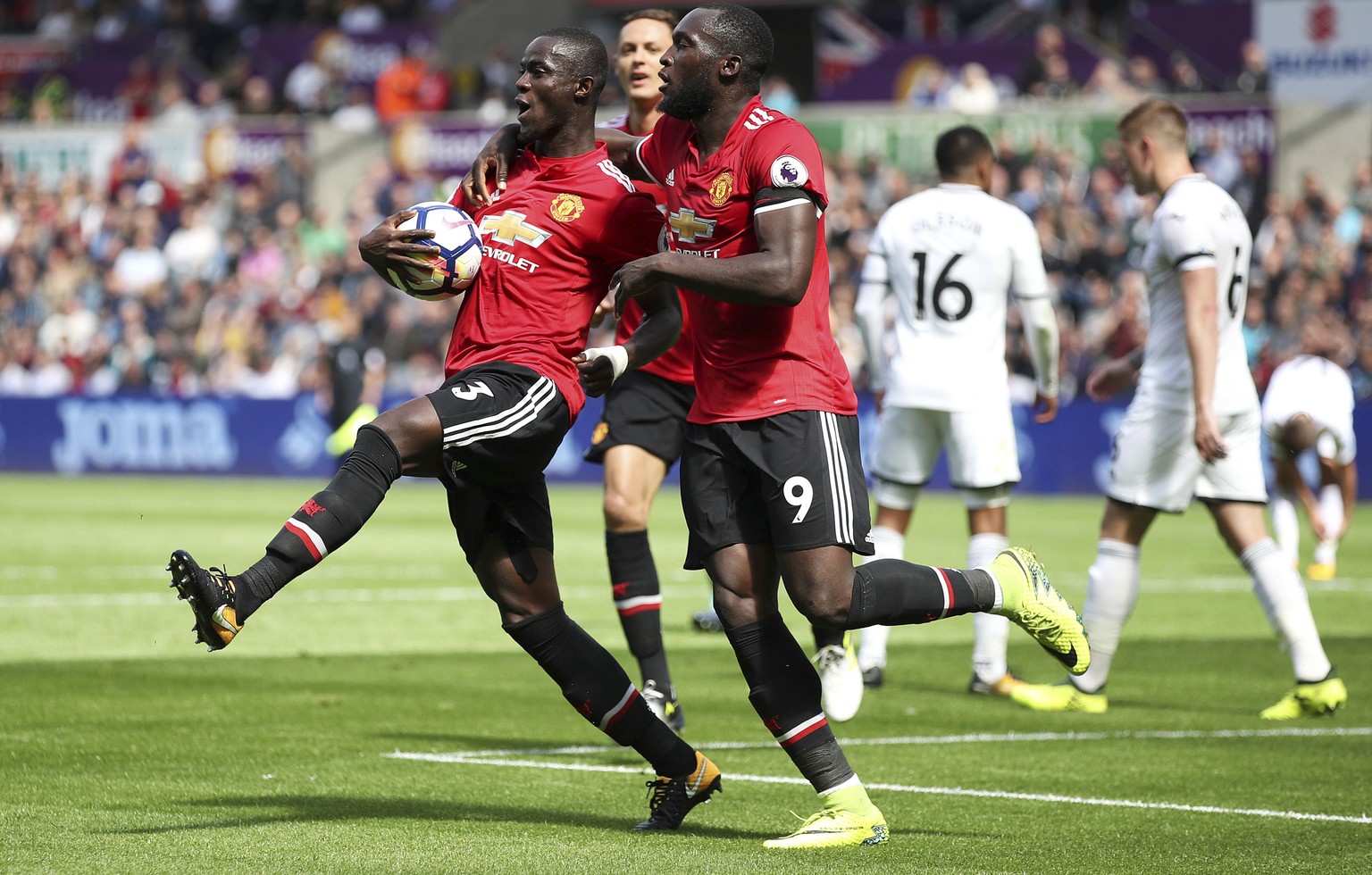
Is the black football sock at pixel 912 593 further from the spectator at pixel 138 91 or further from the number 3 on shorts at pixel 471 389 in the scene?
the spectator at pixel 138 91

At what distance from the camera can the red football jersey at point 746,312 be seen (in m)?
5.39

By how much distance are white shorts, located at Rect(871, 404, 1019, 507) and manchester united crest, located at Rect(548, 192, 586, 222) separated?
131 inches

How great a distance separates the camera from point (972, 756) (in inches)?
279

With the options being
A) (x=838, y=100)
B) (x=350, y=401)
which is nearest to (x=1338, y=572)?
(x=350, y=401)

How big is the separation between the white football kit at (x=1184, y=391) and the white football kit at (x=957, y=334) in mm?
690

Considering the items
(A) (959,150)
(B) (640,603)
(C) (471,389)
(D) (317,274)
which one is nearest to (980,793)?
(B) (640,603)

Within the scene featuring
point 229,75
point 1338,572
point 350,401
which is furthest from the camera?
point 229,75

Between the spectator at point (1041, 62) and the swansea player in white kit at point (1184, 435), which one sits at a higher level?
the spectator at point (1041, 62)

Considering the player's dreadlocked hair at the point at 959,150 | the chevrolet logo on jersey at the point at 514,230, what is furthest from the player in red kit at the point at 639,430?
the chevrolet logo on jersey at the point at 514,230

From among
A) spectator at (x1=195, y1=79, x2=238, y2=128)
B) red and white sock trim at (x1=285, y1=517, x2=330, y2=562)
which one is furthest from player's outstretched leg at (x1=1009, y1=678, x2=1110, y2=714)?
spectator at (x1=195, y1=79, x2=238, y2=128)

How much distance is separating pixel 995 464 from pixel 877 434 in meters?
0.74

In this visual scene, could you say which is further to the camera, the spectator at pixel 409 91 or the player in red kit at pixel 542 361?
the spectator at pixel 409 91

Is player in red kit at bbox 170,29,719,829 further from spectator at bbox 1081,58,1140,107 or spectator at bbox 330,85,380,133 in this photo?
spectator at bbox 330,85,380,133

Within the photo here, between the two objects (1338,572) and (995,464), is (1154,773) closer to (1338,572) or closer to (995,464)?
(995,464)
